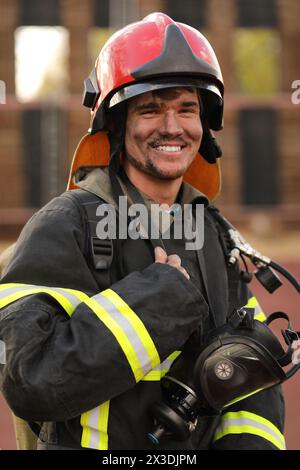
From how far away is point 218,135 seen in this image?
1135 centimetres

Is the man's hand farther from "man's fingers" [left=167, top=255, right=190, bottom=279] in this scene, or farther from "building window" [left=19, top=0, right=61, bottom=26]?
"building window" [left=19, top=0, right=61, bottom=26]

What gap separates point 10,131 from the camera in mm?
11273

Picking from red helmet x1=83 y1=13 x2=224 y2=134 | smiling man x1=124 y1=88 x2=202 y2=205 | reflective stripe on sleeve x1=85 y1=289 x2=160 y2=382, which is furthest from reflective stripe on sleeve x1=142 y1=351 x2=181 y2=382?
red helmet x1=83 y1=13 x2=224 y2=134

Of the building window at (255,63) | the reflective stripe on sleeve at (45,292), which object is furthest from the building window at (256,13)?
the building window at (255,63)

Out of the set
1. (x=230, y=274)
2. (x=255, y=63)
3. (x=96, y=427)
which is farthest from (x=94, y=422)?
(x=255, y=63)

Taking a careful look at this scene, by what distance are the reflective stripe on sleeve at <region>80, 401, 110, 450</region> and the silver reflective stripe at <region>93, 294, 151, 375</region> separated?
154 mm

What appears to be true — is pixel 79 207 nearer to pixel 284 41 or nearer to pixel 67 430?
pixel 67 430

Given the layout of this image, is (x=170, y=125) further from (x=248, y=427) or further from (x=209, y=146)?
(x=248, y=427)

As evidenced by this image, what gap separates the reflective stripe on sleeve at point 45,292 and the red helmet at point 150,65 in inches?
23.3

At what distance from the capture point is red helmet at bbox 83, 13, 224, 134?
2.44 meters

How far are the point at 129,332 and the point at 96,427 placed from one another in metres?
0.26

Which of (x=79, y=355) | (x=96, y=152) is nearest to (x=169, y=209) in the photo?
(x=96, y=152)

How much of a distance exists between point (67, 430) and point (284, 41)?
9983 mm

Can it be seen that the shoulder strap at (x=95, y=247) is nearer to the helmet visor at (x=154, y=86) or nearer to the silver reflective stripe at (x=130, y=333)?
the silver reflective stripe at (x=130, y=333)
